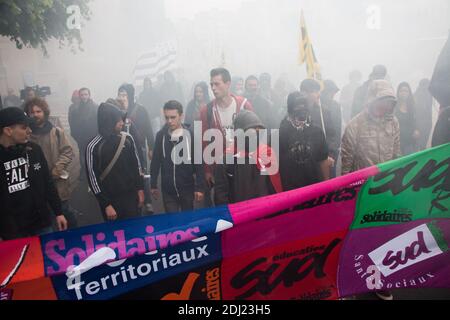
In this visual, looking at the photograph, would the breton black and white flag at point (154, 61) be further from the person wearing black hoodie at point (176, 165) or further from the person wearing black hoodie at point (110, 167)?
the person wearing black hoodie at point (110, 167)

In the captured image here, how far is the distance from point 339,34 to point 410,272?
2246 centimetres

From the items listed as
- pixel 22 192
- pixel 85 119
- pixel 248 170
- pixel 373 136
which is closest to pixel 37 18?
pixel 85 119

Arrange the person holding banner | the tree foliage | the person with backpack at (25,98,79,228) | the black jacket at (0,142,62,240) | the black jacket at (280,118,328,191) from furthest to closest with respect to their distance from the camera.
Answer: the tree foliage → the person with backpack at (25,98,79,228) → the person holding banner → the black jacket at (280,118,328,191) → the black jacket at (0,142,62,240)

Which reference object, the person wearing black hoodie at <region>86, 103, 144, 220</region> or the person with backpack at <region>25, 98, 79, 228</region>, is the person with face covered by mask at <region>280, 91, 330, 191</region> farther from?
the person with backpack at <region>25, 98, 79, 228</region>

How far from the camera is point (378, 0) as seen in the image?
22281mm

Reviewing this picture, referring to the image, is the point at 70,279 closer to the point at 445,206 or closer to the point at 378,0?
the point at 445,206

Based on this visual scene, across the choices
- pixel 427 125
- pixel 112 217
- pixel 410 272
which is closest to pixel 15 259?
pixel 112 217

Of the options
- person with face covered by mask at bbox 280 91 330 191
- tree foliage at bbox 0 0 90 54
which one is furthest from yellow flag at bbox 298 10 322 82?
tree foliage at bbox 0 0 90 54

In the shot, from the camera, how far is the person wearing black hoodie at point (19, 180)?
326 centimetres

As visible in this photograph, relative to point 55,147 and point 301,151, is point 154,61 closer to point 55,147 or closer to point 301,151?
point 55,147

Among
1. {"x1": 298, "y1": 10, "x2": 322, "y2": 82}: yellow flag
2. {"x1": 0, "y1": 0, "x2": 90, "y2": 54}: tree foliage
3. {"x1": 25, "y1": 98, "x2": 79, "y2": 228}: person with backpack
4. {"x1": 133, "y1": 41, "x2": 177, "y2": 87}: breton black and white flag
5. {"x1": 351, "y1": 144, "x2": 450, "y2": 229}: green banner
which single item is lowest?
{"x1": 351, "y1": 144, "x2": 450, "y2": 229}: green banner

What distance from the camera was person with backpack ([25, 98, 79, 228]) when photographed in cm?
422

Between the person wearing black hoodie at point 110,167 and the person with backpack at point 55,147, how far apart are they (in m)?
0.57

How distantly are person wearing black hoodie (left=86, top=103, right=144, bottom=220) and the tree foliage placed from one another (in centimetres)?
309
